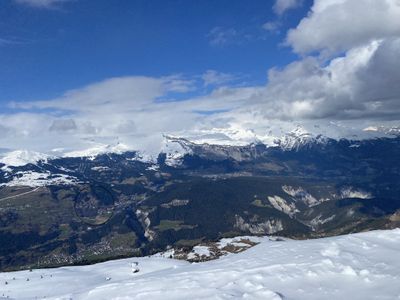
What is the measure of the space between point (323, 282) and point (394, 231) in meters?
25.3

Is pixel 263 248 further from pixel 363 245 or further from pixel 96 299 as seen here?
pixel 96 299

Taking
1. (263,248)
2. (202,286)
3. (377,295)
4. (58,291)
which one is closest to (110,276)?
(58,291)

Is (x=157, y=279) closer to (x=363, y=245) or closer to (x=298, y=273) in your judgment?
(x=298, y=273)

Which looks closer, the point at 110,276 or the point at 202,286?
the point at 202,286

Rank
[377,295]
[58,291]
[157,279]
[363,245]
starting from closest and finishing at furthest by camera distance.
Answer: [377,295] → [157,279] → [363,245] → [58,291]

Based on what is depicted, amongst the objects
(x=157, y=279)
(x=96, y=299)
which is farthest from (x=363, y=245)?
(x=96, y=299)

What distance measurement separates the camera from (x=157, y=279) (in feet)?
152

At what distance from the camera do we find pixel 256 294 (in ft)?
120

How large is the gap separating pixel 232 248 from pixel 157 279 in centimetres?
12685

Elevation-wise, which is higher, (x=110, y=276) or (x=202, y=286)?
(x=202, y=286)

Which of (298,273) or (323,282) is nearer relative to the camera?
(323,282)

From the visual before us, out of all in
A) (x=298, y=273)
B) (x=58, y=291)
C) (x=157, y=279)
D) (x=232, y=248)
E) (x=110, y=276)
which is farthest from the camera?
(x=232, y=248)

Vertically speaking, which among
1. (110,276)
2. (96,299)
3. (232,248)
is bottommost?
(232,248)

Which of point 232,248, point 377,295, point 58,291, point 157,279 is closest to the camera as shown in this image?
point 377,295
